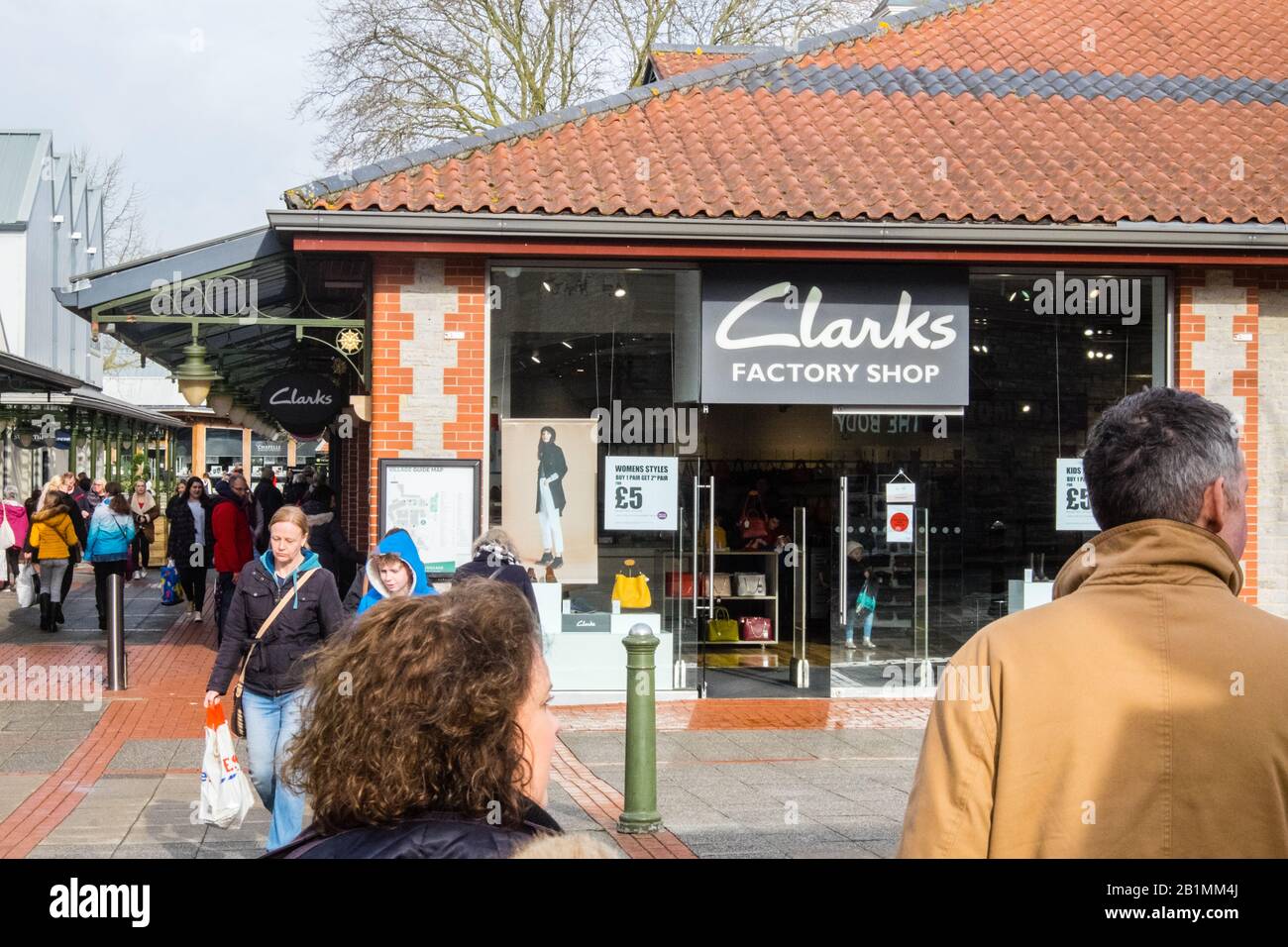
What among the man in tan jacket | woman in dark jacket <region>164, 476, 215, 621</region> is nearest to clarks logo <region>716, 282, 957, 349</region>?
the man in tan jacket

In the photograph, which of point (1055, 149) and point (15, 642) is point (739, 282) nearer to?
point (1055, 149)

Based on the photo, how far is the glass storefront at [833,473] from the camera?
1240 centimetres

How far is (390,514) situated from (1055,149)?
7.18 metres

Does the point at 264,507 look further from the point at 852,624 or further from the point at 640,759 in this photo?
the point at 640,759

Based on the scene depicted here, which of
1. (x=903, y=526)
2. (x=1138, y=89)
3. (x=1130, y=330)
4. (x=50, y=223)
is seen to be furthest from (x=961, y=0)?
(x=50, y=223)

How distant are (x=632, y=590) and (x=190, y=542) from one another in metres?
9.02

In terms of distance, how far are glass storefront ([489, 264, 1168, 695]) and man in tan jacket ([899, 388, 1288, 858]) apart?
9880 millimetres

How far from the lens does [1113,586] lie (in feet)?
8.34

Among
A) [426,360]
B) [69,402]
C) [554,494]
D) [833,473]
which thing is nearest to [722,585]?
Answer: [833,473]

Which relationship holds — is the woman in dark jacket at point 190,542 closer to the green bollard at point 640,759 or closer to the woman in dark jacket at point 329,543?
the woman in dark jacket at point 329,543

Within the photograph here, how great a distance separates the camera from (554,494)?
41.0 feet

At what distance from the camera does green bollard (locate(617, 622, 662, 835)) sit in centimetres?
790

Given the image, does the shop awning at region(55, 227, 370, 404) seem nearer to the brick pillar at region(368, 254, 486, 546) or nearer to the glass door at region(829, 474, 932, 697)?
the brick pillar at region(368, 254, 486, 546)

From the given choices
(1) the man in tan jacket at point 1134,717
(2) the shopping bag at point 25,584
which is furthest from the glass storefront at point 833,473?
(1) the man in tan jacket at point 1134,717
